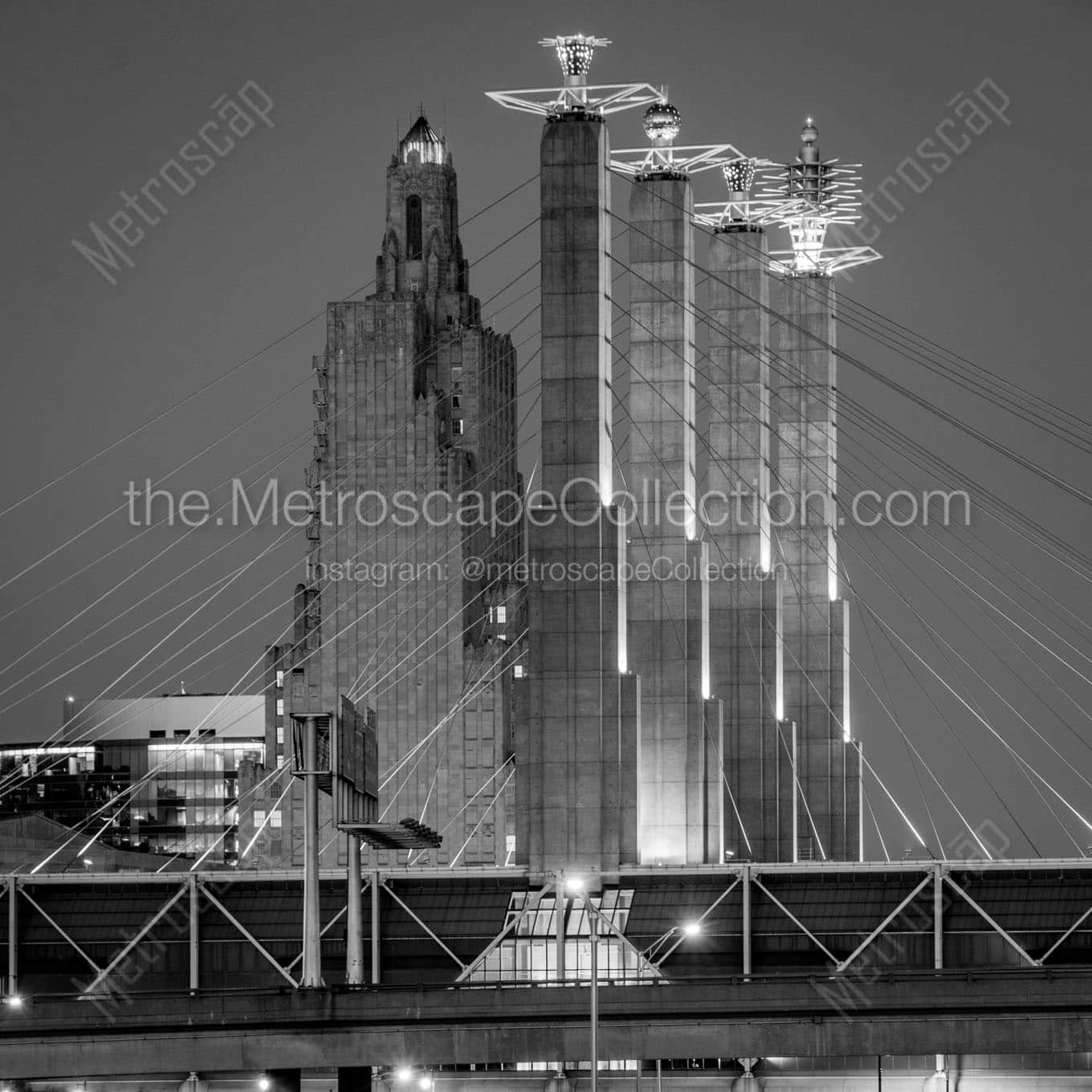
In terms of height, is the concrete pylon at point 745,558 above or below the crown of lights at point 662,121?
below

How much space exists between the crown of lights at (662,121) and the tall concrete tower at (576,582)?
1851 cm

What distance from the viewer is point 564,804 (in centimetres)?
8900

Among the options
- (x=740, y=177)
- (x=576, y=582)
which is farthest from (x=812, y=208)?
(x=576, y=582)

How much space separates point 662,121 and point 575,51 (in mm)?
16925

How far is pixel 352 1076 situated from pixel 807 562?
64894 millimetres

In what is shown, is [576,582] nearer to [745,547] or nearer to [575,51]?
[575,51]

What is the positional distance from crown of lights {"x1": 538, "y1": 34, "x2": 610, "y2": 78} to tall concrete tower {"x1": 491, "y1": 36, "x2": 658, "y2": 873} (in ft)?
7.44

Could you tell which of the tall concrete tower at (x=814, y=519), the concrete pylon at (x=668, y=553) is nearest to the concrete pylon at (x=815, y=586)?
the tall concrete tower at (x=814, y=519)

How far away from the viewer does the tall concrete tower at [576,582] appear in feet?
292

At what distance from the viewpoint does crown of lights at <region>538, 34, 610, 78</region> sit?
93438 mm

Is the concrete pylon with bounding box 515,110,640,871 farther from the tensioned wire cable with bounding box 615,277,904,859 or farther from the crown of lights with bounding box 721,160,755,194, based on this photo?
the crown of lights with bounding box 721,160,755,194

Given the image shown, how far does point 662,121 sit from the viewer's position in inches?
4341

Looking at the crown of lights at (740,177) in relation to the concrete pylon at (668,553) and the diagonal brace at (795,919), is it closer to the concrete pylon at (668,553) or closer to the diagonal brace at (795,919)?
the concrete pylon at (668,553)

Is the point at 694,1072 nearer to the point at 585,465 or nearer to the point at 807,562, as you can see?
the point at 585,465
